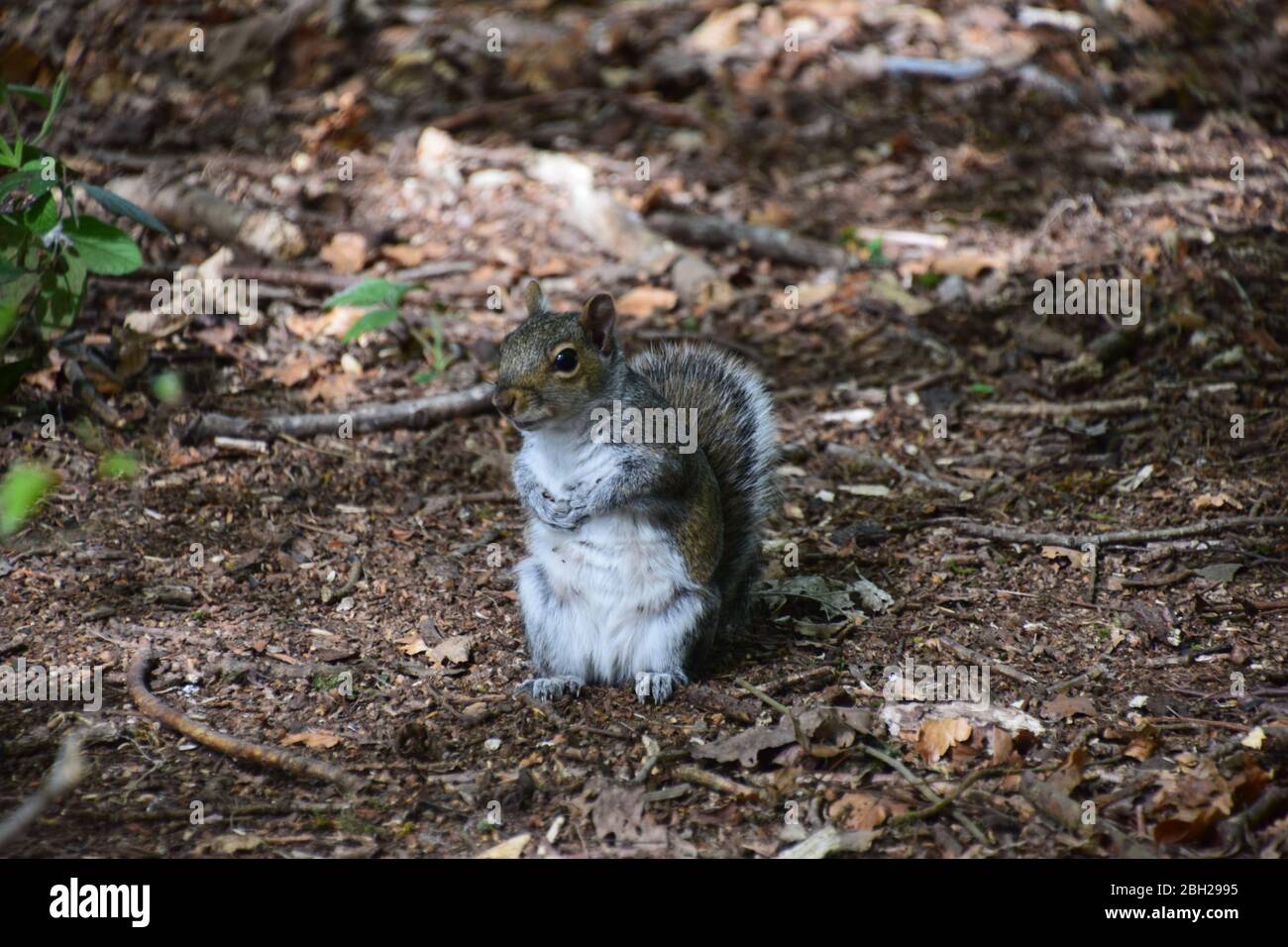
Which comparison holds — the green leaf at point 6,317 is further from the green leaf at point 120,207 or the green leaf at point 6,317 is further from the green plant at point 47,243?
the green leaf at point 120,207

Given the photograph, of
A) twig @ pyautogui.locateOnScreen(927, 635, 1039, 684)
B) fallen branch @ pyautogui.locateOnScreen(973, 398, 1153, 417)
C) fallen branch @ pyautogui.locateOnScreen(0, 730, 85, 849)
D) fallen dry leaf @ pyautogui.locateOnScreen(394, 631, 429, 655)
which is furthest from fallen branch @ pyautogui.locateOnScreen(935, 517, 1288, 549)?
fallen branch @ pyautogui.locateOnScreen(0, 730, 85, 849)

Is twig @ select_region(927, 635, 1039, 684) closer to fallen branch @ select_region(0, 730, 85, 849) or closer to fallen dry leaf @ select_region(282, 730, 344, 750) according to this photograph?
fallen dry leaf @ select_region(282, 730, 344, 750)

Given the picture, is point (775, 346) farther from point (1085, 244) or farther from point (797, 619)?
point (797, 619)

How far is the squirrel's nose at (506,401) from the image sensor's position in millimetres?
3504

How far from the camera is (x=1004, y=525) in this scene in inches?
185

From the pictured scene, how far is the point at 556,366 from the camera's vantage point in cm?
362

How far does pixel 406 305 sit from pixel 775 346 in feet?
6.02

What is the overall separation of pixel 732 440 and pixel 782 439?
1.38 meters

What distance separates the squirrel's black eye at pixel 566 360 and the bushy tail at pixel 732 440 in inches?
24.6

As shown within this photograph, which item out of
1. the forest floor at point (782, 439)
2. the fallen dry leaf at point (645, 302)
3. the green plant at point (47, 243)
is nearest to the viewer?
the forest floor at point (782, 439)

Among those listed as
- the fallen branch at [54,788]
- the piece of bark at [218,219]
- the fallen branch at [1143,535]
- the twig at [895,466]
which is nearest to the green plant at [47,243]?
the fallen branch at [54,788]

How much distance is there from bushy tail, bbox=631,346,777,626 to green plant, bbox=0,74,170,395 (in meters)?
1.85

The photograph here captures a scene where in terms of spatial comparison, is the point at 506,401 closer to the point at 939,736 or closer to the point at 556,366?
the point at 556,366
